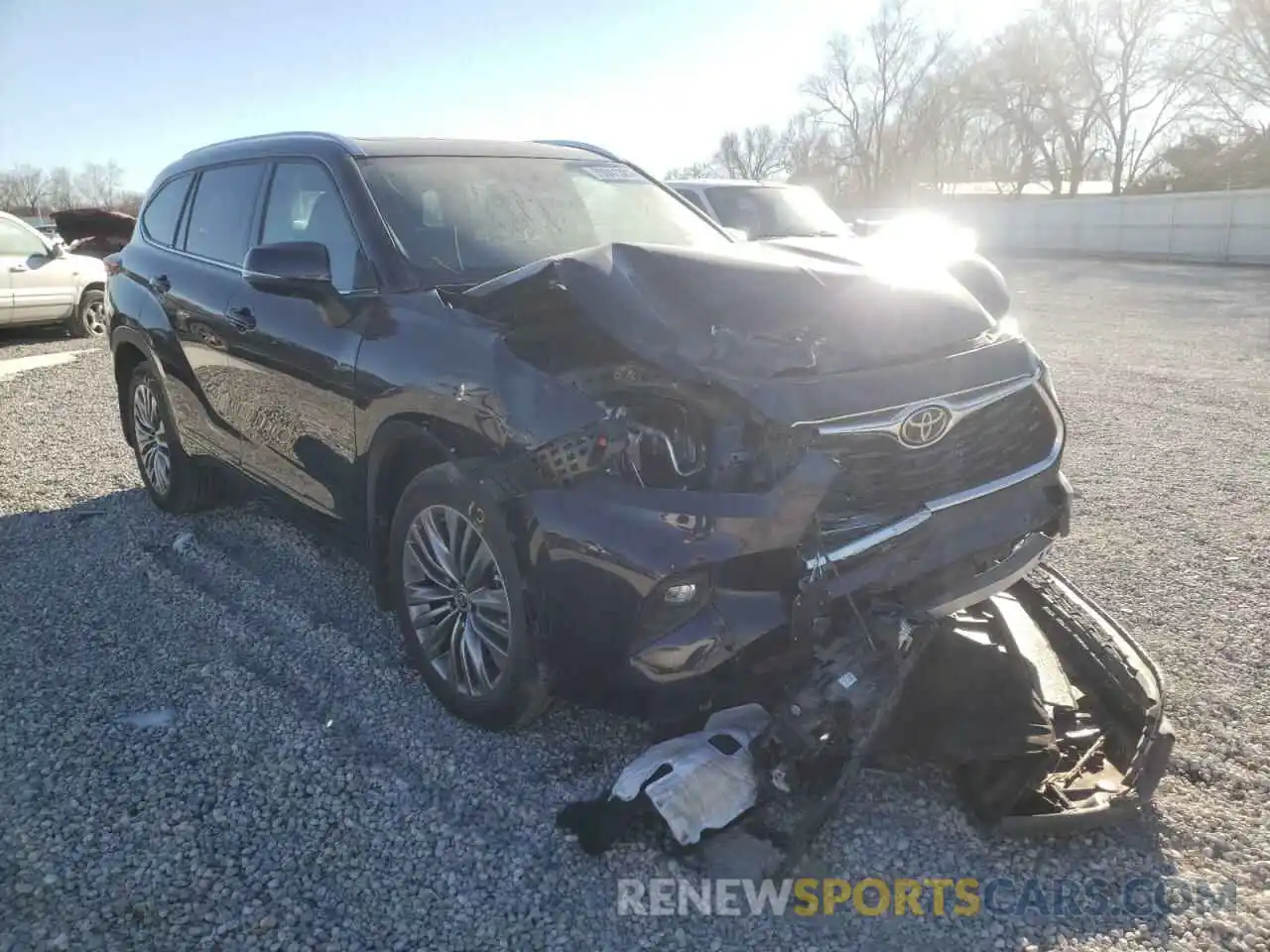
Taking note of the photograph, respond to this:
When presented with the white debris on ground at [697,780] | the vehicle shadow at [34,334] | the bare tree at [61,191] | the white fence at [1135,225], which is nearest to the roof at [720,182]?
the vehicle shadow at [34,334]

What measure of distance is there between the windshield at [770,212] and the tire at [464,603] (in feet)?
27.4

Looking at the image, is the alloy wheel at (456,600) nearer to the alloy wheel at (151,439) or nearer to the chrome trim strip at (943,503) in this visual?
the chrome trim strip at (943,503)

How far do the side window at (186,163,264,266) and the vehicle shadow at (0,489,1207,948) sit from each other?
4.07ft

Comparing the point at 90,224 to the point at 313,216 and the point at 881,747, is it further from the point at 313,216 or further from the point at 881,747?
the point at 881,747

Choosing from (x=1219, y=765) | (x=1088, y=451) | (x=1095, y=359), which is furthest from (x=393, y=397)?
(x=1095, y=359)

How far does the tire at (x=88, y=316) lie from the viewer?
14016mm

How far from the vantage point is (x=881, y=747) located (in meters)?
2.96

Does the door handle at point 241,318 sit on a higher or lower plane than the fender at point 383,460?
higher

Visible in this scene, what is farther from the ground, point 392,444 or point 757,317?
point 757,317

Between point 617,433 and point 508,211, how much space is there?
1692 millimetres

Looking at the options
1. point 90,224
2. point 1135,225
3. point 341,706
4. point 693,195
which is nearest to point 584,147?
point 341,706

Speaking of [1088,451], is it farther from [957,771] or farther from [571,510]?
[571,510]

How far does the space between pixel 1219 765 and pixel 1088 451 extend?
4171 millimetres

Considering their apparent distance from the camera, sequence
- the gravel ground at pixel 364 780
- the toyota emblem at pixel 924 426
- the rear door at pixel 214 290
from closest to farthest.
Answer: the gravel ground at pixel 364 780 < the toyota emblem at pixel 924 426 < the rear door at pixel 214 290
